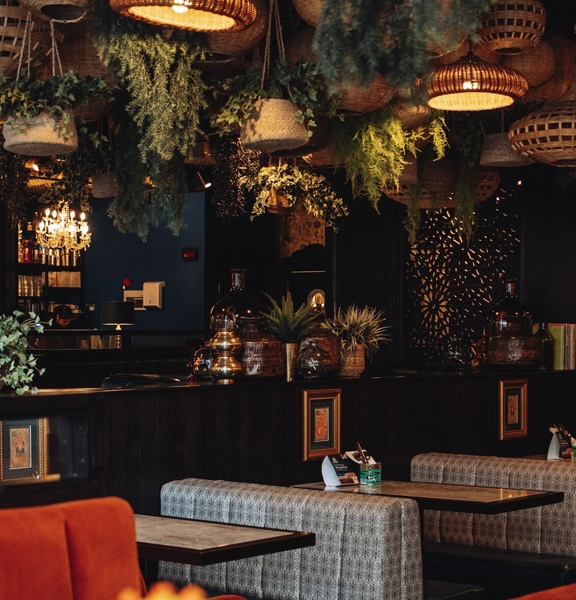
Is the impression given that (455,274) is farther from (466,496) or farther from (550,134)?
(466,496)

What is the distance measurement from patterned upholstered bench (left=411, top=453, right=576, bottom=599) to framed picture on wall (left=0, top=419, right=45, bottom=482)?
2.64 metres

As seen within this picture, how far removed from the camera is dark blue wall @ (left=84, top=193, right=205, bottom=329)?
14.3 m

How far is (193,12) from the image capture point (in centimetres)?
421

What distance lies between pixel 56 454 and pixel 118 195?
3.29m

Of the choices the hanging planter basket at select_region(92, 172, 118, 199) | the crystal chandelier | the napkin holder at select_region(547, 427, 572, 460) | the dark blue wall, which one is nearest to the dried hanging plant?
the hanging planter basket at select_region(92, 172, 118, 199)

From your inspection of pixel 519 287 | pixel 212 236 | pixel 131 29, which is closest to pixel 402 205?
pixel 519 287

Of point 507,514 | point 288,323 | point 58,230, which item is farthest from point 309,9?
point 58,230

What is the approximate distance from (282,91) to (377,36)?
2.39 m

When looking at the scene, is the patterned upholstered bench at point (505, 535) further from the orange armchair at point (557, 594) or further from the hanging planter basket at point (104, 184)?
the hanging planter basket at point (104, 184)

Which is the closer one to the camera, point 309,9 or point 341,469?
point 309,9

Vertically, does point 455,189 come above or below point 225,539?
above

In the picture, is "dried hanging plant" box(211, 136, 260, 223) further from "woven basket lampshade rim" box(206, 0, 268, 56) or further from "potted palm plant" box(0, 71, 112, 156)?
"potted palm plant" box(0, 71, 112, 156)

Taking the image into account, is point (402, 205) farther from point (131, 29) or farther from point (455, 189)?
point (131, 29)

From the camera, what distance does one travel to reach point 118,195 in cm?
561
